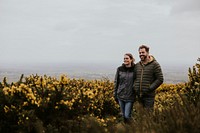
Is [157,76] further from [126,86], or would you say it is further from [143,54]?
[126,86]

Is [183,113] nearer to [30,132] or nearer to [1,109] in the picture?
[30,132]

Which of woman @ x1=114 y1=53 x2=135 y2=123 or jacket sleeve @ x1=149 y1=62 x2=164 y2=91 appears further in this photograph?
woman @ x1=114 y1=53 x2=135 y2=123

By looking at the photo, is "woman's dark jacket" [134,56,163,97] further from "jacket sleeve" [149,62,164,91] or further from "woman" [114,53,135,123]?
"woman" [114,53,135,123]

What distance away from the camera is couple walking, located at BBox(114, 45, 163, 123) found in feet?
21.3

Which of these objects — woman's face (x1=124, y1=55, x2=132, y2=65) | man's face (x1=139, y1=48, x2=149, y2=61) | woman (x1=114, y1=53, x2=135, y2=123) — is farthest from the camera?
woman (x1=114, y1=53, x2=135, y2=123)

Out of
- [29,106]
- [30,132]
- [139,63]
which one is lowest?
[30,132]

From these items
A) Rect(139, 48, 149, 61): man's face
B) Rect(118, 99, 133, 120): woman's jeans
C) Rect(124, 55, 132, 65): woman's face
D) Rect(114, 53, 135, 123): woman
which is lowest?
Rect(118, 99, 133, 120): woman's jeans

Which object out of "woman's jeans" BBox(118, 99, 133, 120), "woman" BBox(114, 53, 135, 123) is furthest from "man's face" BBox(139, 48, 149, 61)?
"woman's jeans" BBox(118, 99, 133, 120)

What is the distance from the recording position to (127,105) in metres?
7.01

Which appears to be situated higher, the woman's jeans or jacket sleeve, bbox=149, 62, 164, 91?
jacket sleeve, bbox=149, 62, 164, 91

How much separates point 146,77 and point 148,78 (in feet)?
0.15

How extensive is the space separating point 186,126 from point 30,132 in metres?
2.30

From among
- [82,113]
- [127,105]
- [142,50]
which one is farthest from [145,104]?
[82,113]

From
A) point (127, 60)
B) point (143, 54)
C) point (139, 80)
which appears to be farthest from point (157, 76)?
point (127, 60)
